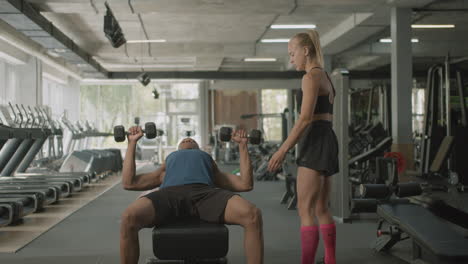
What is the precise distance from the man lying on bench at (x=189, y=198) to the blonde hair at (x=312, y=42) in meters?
0.55

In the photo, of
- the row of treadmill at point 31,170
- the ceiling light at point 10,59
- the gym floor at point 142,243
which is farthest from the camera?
the ceiling light at point 10,59

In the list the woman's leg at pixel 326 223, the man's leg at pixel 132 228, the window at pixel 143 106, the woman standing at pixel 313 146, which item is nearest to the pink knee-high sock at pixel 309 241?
the woman standing at pixel 313 146

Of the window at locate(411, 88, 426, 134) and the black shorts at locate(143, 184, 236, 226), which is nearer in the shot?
Result: the black shorts at locate(143, 184, 236, 226)

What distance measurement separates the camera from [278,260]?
10.4 ft

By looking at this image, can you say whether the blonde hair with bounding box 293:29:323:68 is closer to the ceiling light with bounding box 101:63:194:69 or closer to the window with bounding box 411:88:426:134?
the ceiling light with bounding box 101:63:194:69

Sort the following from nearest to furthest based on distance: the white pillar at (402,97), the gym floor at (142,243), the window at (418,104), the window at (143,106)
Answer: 1. the gym floor at (142,243)
2. the white pillar at (402,97)
3. the window at (418,104)
4. the window at (143,106)

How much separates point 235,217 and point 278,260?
793 mm

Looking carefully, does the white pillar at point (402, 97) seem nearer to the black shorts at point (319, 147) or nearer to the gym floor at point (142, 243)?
the gym floor at point (142, 243)

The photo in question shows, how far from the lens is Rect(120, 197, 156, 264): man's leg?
95.6 inches

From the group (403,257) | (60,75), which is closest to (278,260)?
(403,257)

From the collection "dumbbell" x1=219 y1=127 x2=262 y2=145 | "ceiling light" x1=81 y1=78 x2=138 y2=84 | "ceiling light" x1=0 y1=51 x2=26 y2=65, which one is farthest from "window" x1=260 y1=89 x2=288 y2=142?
"dumbbell" x1=219 y1=127 x2=262 y2=145

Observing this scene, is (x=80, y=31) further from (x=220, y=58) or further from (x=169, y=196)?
(x=169, y=196)

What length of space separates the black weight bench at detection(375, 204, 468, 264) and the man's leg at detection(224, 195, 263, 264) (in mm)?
797

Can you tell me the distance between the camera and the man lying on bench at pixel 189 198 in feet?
8.01
